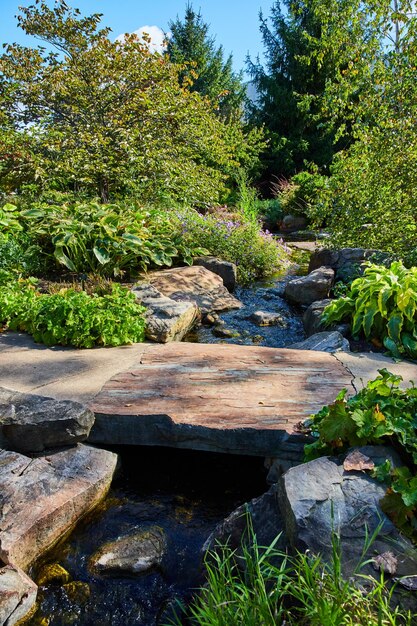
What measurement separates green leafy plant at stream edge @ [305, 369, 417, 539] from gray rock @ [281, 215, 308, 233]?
12.6 meters

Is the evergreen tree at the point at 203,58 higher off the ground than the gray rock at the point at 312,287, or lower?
higher

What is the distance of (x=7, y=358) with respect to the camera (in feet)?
14.4

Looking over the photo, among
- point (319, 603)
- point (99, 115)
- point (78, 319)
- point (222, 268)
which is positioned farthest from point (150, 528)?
point (99, 115)

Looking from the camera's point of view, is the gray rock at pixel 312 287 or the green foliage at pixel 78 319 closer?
the green foliage at pixel 78 319

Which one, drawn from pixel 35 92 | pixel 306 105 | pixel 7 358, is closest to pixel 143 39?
pixel 35 92

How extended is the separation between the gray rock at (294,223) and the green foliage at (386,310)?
9.78 m

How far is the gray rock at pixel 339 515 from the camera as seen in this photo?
1882 millimetres

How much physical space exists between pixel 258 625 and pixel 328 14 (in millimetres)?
6448

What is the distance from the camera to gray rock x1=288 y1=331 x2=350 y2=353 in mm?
4580

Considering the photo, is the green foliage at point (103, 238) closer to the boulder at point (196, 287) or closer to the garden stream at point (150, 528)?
the boulder at point (196, 287)

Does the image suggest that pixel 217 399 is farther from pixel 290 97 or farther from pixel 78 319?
pixel 290 97

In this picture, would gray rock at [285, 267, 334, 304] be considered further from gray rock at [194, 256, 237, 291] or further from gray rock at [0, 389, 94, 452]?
gray rock at [0, 389, 94, 452]

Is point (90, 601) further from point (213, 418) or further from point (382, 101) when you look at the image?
point (382, 101)

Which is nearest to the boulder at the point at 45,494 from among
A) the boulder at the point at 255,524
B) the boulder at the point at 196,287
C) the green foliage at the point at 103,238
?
the boulder at the point at 255,524
